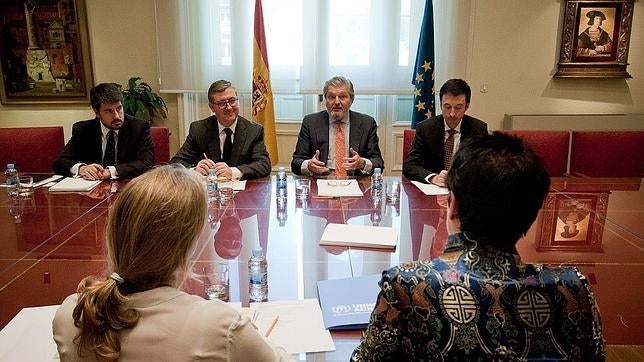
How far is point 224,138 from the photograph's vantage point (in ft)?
10.7

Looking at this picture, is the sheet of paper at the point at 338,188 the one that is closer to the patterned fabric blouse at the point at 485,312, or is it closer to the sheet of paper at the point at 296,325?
the sheet of paper at the point at 296,325

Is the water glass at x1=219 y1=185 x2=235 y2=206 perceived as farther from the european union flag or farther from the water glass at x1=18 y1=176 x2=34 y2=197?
the european union flag

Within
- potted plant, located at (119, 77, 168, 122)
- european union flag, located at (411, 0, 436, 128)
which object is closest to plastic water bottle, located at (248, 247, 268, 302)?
european union flag, located at (411, 0, 436, 128)

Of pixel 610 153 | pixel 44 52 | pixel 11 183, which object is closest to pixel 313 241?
pixel 11 183

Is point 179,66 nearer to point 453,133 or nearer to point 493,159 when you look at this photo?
point 453,133

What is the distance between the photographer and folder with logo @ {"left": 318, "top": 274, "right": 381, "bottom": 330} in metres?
1.31

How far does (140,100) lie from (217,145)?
185 centimetres

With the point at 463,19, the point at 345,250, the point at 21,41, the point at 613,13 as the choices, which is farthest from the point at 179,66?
the point at 613,13

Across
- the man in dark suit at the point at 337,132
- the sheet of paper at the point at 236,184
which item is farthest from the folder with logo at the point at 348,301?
the man in dark suit at the point at 337,132

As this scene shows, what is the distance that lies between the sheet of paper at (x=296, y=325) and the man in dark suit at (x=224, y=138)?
5.86 ft

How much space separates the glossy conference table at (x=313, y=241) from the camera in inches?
59.1

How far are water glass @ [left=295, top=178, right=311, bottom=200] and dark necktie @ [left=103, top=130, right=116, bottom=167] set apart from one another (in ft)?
4.04

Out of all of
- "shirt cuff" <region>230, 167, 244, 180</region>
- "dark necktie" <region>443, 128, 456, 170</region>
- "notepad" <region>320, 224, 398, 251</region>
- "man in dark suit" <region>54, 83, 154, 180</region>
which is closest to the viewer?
"notepad" <region>320, 224, 398, 251</region>

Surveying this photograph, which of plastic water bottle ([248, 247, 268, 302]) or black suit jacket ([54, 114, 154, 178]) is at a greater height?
black suit jacket ([54, 114, 154, 178])
